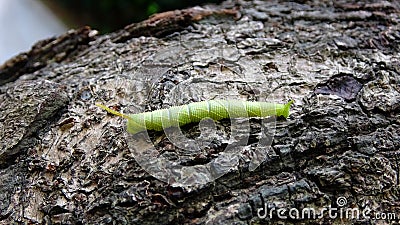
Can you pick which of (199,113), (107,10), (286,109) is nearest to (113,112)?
(199,113)

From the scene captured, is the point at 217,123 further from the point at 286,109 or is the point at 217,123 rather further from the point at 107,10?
the point at 107,10

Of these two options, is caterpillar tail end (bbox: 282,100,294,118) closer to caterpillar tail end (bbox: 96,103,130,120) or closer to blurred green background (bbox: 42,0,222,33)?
caterpillar tail end (bbox: 96,103,130,120)

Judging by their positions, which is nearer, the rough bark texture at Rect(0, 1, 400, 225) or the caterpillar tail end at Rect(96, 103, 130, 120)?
the rough bark texture at Rect(0, 1, 400, 225)

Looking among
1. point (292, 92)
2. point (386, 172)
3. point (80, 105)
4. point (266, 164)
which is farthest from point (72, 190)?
point (386, 172)

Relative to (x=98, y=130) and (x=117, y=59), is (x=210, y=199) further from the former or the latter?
(x=117, y=59)

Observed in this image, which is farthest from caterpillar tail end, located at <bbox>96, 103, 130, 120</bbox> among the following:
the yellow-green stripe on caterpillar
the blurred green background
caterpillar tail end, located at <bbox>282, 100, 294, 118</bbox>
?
the blurred green background

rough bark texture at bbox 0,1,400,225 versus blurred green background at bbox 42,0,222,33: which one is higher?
blurred green background at bbox 42,0,222,33
